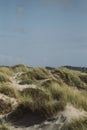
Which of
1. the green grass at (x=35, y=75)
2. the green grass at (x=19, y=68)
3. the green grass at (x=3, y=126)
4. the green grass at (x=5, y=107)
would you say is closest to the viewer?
the green grass at (x=3, y=126)

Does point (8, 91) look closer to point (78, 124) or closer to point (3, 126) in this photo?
point (3, 126)

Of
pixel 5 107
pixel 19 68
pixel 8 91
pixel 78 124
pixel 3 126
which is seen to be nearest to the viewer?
pixel 78 124

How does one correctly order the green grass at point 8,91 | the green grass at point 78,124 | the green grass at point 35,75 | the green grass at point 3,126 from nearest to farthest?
the green grass at point 78,124
the green grass at point 3,126
the green grass at point 8,91
the green grass at point 35,75

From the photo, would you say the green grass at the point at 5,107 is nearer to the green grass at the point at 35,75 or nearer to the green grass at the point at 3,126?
the green grass at the point at 3,126

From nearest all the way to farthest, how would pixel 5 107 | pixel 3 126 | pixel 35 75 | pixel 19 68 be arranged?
pixel 3 126 < pixel 5 107 < pixel 35 75 < pixel 19 68

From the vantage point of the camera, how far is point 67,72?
28375mm

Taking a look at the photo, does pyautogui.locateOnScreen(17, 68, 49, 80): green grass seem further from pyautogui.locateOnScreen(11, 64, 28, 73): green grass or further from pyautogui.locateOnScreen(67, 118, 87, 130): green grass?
pyautogui.locateOnScreen(67, 118, 87, 130): green grass

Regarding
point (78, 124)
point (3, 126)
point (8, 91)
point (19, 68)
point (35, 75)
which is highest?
point (19, 68)

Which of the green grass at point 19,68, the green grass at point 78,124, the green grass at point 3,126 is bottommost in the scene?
the green grass at point 3,126

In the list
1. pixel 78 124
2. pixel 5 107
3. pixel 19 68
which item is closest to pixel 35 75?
pixel 19 68

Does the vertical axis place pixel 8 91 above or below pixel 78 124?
above

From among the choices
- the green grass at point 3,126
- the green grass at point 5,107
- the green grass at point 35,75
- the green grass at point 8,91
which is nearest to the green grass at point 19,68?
the green grass at point 35,75

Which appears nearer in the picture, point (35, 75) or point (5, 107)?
point (5, 107)

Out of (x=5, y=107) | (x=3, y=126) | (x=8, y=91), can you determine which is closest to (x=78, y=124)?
(x=3, y=126)
